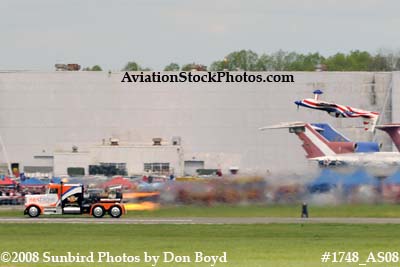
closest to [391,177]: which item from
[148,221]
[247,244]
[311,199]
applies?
[311,199]

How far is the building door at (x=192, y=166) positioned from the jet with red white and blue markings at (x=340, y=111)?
40.9 ft

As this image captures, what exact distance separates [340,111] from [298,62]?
63.0 m

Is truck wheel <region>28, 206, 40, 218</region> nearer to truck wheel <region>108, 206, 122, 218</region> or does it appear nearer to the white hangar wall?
truck wheel <region>108, 206, 122, 218</region>

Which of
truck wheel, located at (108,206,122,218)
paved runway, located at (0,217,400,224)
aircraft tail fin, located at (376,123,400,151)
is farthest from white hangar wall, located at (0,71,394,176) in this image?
paved runway, located at (0,217,400,224)

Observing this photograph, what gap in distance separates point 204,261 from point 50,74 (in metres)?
92.1

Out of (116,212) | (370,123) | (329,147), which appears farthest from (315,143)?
(116,212)

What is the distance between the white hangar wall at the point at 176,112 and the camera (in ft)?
421

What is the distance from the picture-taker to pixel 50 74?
129 m

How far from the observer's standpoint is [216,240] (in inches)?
1932

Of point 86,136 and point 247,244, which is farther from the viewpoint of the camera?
point 86,136

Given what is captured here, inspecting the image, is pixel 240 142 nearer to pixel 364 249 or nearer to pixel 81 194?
pixel 81 194

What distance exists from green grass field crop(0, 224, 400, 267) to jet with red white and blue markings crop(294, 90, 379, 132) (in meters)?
63.7

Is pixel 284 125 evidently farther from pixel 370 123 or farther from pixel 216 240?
pixel 216 240

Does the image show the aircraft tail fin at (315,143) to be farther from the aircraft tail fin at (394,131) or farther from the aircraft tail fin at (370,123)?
the aircraft tail fin at (370,123)
